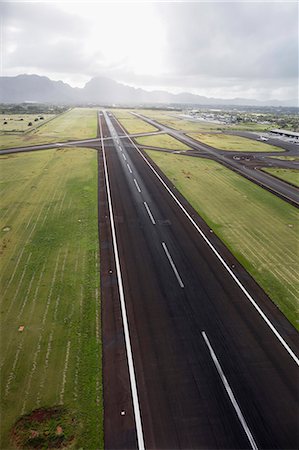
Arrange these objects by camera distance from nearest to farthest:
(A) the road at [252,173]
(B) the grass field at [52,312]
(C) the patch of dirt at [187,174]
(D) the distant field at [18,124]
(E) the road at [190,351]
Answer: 1. (E) the road at [190,351]
2. (B) the grass field at [52,312]
3. (A) the road at [252,173]
4. (C) the patch of dirt at [187,174]
5. (D) the distant field at [18,124]

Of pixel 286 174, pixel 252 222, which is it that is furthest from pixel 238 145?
pixel 252 222

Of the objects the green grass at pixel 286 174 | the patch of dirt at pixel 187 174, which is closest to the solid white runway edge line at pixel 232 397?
the patch of dirt at pixel 187 174

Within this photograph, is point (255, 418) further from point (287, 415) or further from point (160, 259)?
point (160, 259)

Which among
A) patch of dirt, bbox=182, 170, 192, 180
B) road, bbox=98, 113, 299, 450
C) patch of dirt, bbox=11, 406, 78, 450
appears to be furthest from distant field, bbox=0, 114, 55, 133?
patch of dirt, bbox=11, 406, 78, 450

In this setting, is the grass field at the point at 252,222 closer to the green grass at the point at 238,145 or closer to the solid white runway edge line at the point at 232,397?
the solid white runway edge line at the point at 232,397

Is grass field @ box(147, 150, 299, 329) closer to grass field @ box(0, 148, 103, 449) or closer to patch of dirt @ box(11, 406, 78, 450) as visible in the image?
grass field @ box(0, 148, 103, 449)

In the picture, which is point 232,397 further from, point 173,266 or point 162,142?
point 162,142
